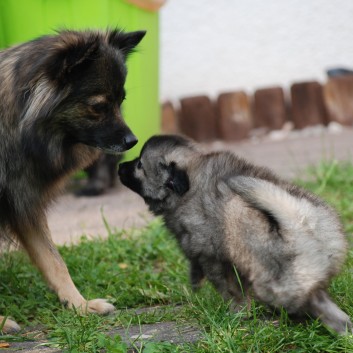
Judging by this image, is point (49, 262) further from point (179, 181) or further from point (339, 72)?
point (339, 72)

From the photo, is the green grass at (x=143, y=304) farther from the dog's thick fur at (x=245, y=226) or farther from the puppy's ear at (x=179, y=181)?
the puppy's ear at (x=179, y=181)

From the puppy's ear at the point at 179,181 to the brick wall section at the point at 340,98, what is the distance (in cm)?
524

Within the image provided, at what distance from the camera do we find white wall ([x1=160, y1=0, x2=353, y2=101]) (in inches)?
339

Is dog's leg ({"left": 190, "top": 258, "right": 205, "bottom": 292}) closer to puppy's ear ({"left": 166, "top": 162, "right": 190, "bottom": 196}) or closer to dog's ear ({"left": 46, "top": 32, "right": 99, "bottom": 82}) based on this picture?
puppy's ear ({"left": 166, "top": 162, "right": 190, "bottom": 196})

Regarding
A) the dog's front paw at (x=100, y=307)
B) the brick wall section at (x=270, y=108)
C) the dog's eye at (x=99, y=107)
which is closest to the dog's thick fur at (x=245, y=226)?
the dog's eye at (x=99, y=107)

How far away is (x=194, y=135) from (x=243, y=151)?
0.98 m

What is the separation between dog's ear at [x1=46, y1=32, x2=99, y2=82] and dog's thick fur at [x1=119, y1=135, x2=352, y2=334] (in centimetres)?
49

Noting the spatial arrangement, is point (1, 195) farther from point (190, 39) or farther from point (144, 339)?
point (190, 39)

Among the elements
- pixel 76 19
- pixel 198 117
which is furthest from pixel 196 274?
pixel 198 117

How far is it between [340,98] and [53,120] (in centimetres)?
546

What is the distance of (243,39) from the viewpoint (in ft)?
28.4

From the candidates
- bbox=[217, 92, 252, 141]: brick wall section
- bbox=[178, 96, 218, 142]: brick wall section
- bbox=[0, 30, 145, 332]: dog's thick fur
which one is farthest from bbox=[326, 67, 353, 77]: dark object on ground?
bbox=[0, 30, 145, 332]: dog's thick fur

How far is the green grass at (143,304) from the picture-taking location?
2.82 metres

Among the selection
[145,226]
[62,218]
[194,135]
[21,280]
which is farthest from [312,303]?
[194,135]
